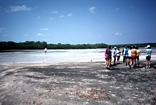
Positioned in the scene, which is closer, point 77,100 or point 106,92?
point 77,100

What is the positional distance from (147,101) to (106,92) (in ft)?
6.05

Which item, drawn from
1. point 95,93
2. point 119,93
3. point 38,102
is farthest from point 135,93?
point 38,102

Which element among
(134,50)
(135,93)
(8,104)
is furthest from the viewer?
(134,50)

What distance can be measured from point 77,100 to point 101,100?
0.97m

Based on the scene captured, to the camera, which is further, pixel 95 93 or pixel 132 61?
pixel 132 61

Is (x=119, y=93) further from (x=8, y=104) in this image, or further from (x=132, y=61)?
(x=132, y=61)

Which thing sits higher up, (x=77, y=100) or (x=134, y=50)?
(x=134, y=50)

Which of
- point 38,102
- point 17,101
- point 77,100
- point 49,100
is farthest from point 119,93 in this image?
point 17,101

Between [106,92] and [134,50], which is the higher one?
[134,50]

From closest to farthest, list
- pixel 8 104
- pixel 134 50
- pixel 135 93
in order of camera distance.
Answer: pixel 8 104
pixel 135 93
pixel 134 50

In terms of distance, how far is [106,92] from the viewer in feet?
23.5

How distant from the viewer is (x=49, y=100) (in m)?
6.25

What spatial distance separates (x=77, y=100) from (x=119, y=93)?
208 cm

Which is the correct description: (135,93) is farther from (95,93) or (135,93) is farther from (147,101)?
(95,93)
